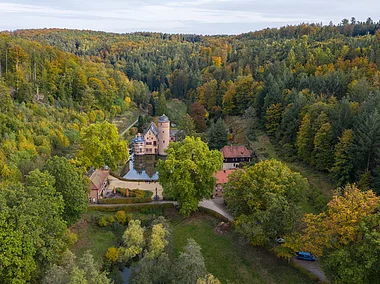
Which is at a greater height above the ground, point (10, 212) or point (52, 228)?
point (10, 212)

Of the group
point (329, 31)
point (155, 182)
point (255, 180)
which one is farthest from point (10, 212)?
point (329, 31)

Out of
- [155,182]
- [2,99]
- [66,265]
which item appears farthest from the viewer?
[2,99]

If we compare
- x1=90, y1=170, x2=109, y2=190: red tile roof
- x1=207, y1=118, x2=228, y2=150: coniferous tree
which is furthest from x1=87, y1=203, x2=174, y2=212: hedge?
x1=207, y1=118, x2=228, y2=150: coniferous tree

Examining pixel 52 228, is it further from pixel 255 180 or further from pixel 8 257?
pixel 255 180

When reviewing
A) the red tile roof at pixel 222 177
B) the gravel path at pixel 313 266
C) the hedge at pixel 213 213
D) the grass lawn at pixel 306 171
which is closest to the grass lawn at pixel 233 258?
the hedge at pixel 213 213

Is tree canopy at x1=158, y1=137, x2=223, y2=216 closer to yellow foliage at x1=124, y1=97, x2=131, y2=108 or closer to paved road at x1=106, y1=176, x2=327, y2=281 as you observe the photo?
paved road at x1=106, y1=176, x2=327, y2=281
